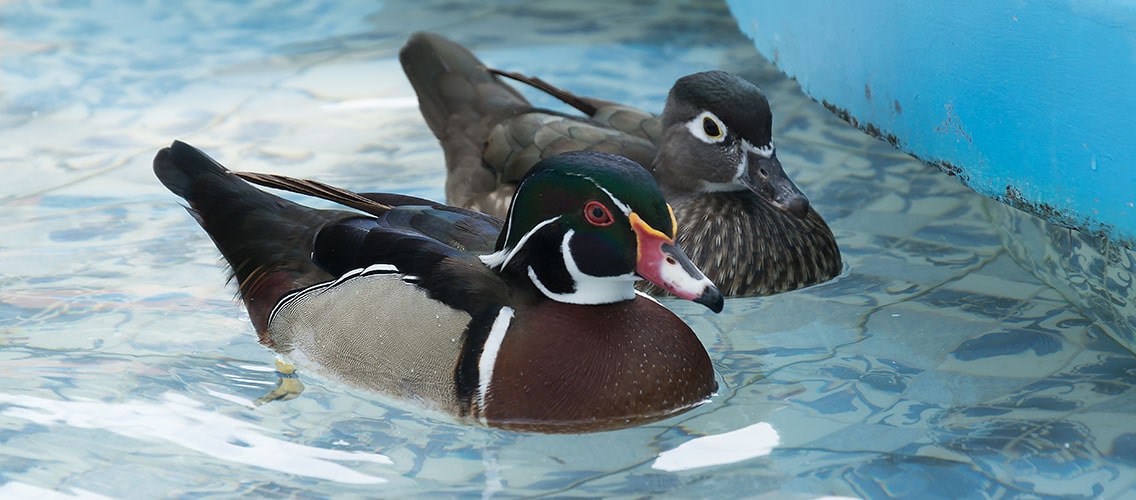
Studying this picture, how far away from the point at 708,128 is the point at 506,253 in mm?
1026

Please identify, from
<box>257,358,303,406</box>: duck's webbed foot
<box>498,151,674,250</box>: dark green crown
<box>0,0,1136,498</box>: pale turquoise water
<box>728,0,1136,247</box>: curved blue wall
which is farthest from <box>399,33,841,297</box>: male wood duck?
<box>257,358,303,406</box>: duck's webbed foot

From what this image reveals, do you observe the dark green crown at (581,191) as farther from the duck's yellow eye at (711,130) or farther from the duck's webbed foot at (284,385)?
the duck's yellow eye at (711,130)

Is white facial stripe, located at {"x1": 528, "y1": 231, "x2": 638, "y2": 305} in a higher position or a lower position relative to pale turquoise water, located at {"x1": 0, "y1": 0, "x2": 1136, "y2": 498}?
higher

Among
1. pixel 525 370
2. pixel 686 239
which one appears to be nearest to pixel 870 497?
pixel 525 370

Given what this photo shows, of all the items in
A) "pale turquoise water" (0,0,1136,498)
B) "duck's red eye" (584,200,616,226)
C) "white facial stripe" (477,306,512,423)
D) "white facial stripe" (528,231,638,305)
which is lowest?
"pale turquoise water" (0,0,1136,498)

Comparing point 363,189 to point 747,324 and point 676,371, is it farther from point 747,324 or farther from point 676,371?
point 676,371

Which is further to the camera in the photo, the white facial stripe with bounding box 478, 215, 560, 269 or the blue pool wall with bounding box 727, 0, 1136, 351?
the white facial stripe with bounding box 478, 215, 560, 269

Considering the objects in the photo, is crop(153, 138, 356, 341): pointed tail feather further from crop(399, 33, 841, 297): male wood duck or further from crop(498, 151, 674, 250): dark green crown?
crop(399, 33, 841, 297): male wood duck

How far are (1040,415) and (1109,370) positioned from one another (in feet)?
1.14

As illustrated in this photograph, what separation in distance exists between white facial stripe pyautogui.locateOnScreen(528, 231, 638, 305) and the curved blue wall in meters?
0.91

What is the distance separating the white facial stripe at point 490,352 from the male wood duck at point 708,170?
1.03m

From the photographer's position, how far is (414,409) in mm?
3346

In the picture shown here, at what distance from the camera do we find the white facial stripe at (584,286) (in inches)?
128

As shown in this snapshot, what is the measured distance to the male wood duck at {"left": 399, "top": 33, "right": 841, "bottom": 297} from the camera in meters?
4.04
